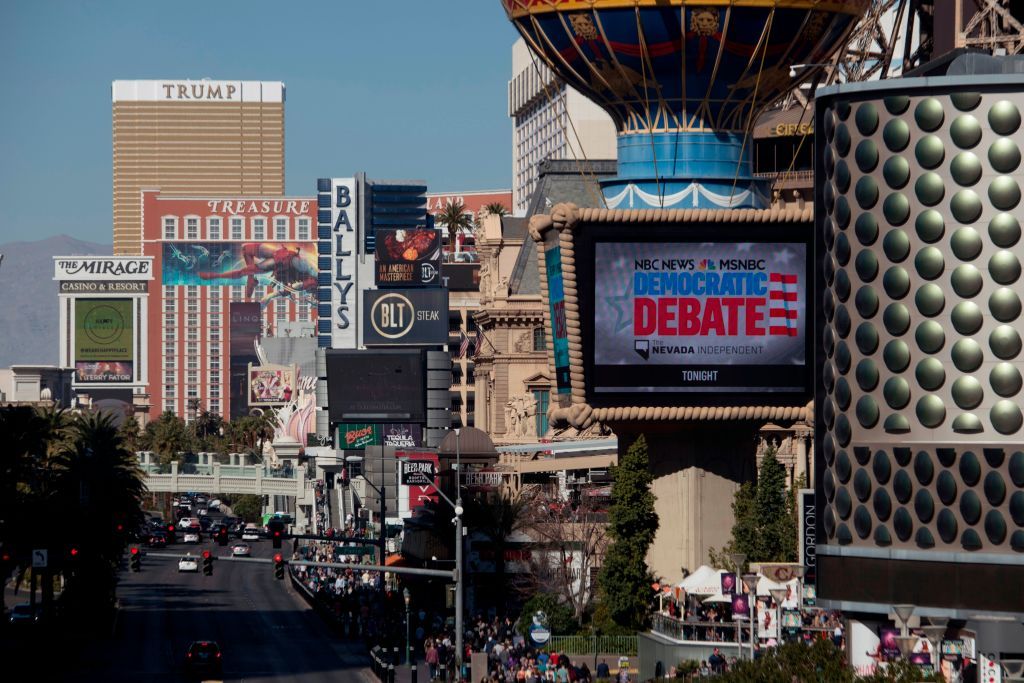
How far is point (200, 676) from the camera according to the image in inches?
3068

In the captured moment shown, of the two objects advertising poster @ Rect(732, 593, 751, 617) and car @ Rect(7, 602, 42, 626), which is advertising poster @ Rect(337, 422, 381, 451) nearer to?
car @ Rect(7, 602, 42, 626)

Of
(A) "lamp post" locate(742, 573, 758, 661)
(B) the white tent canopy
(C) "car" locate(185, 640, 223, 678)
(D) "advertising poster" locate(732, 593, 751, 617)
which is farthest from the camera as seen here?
(C) "car" locate(185, 640, 223, 678)

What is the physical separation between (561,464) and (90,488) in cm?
2432

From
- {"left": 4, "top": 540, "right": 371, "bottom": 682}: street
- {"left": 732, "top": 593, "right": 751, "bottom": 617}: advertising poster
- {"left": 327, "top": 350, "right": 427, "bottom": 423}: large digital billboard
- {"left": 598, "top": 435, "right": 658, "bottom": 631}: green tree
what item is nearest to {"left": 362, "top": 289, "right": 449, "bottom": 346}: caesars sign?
{"left": 327, "top": 350, "right": 427, "bottom": 423}: large digital billboard

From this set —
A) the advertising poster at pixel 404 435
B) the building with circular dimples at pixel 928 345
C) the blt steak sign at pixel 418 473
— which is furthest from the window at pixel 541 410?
the building with circular dimples at pixel 928 345

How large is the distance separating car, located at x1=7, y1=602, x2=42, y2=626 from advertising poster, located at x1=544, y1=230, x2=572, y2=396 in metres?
32.6

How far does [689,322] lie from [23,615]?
4332cm

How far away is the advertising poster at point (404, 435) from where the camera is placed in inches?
6476

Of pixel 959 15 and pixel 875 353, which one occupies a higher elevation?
pixel 959 15

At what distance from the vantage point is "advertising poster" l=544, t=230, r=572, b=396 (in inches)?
2771

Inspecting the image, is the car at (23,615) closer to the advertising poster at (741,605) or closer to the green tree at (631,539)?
the green tree at (631,539)

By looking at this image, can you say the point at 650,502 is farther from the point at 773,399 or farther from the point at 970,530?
the point at 970,530

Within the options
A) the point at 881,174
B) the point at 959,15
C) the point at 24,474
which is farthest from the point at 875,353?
the point at 24,474

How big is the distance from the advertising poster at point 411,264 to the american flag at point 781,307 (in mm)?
128096
